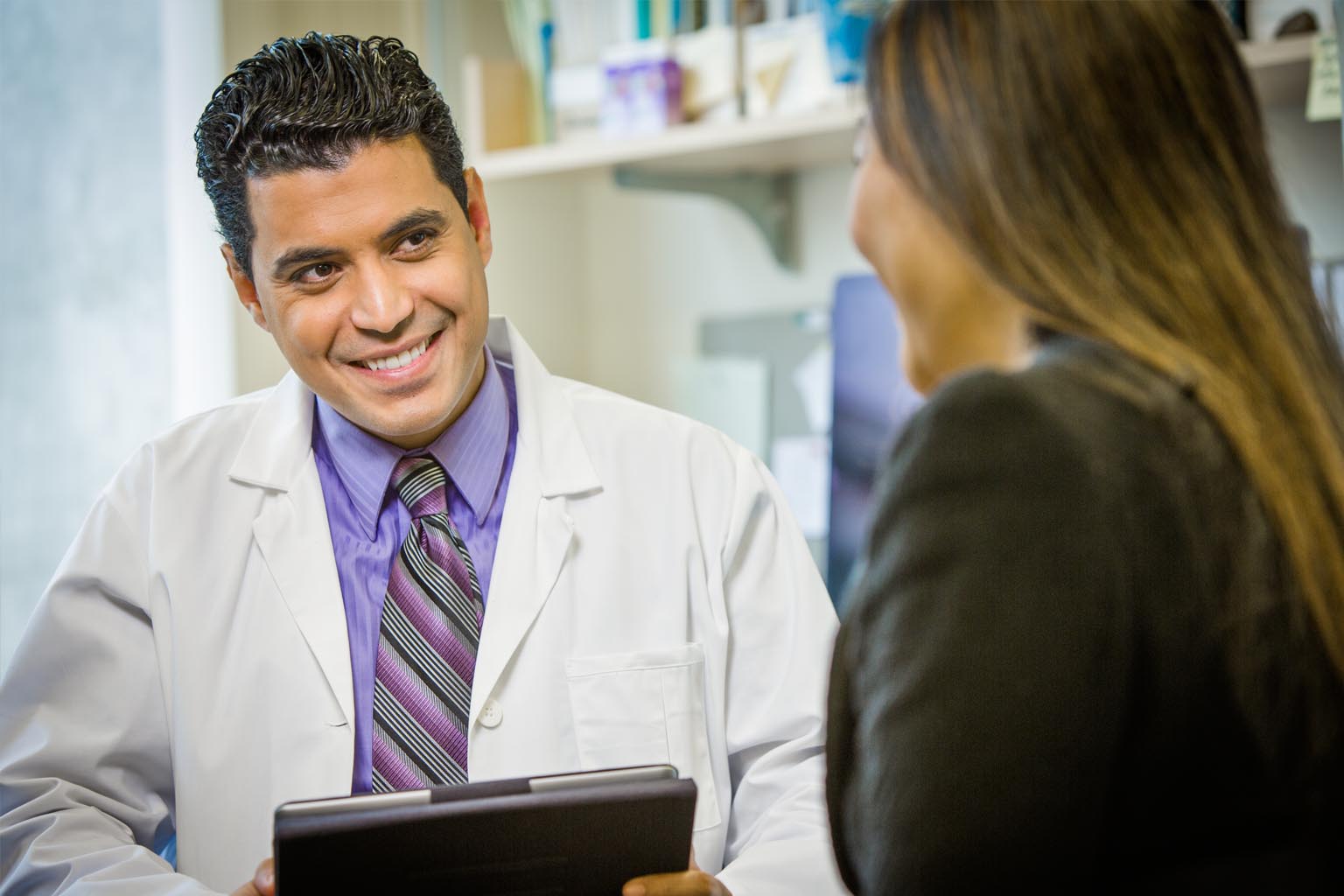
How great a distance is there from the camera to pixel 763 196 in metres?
2.07

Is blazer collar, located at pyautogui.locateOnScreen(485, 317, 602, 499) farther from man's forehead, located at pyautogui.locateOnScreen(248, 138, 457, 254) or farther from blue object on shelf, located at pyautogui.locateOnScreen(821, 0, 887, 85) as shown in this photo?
blue object on shelf, located at pyautogui.locateOnScreen(821, 0, 887, 85)

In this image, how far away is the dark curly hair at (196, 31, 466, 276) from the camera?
1165 millimetres

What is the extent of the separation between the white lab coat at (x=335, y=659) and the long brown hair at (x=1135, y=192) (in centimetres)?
64

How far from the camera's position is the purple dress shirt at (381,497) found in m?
1.20

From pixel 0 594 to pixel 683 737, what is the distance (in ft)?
3.73

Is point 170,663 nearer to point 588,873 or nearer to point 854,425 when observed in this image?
point 588,873

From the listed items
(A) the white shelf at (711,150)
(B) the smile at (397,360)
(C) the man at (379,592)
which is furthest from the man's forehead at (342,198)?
(A) the white shelf at (711,150)

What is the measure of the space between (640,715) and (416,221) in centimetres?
50

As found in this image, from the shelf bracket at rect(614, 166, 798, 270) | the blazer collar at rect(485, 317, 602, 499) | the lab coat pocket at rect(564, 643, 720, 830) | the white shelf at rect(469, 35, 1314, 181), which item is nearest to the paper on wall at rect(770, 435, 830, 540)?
the shelf bracket at rect(614, 166, 798, 270)

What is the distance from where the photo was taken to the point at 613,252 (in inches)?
91.4

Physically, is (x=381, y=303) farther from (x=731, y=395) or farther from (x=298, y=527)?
(x=731, y=395)

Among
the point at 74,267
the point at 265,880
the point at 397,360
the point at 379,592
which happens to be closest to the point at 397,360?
the point at 397,360

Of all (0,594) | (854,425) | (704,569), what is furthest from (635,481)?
(0,594)

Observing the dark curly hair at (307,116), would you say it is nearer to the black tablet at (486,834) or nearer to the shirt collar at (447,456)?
the shirt collar at (447,456)
